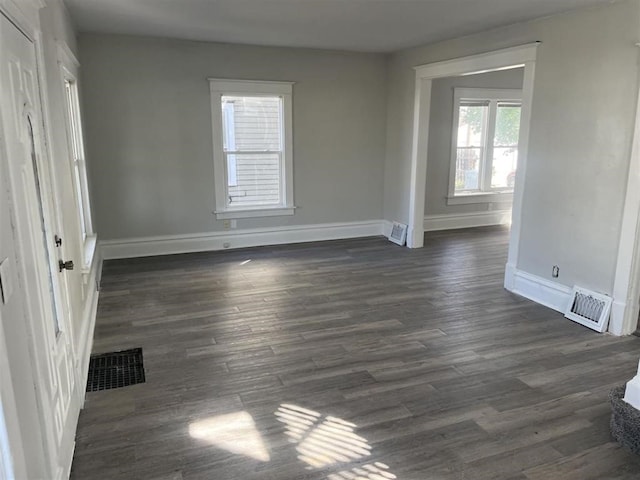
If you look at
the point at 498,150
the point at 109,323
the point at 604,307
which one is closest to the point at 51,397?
the point at 109,323

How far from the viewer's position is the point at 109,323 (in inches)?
152

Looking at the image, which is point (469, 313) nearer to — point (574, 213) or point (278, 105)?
point (574, 213)

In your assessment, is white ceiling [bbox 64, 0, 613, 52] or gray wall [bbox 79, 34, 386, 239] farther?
gray wall [bbox 79, 34, 386, 239]

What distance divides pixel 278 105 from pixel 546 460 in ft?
16.5

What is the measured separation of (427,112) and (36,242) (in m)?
5.13

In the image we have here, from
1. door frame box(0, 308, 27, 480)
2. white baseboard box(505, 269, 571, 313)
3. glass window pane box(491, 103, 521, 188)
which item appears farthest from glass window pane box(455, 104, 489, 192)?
door frame box(0, 308, 27, 480)

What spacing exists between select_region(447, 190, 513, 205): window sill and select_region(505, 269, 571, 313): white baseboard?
287cm

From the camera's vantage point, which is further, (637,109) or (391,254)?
(391,254)

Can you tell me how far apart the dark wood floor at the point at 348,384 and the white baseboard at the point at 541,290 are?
0.12m

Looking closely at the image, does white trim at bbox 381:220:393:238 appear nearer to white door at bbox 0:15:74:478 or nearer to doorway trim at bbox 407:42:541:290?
doorway trim at bbox 407:42:541:290

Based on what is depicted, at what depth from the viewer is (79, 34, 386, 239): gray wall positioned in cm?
537

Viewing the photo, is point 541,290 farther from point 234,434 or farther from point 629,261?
point 234,434

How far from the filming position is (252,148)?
Result: 612 cm

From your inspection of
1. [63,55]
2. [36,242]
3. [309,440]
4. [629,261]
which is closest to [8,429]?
[36,242]
